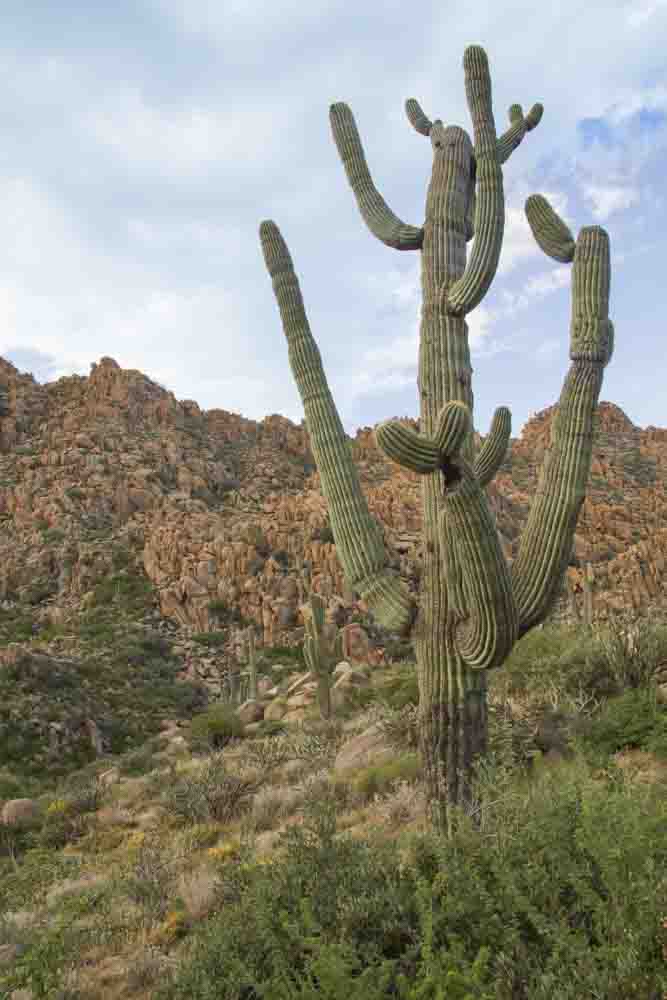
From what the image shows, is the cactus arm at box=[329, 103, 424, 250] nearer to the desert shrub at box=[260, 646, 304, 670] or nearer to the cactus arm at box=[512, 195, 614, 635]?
the cactus arm at box=[512, 195, 614, 635]

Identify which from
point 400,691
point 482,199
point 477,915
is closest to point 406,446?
point 477,915

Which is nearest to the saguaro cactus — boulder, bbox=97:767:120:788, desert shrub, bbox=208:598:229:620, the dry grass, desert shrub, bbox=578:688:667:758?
the dry grass

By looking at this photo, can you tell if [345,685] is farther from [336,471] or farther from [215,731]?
[336,471]

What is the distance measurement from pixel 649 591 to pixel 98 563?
22.9 meters

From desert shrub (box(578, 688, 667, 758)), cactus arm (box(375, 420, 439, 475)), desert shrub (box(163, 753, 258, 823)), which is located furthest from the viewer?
desert shrub (box(163, 753, 258, 823))

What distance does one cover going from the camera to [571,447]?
5.35 m

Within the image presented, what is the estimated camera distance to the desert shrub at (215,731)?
13.5 meters

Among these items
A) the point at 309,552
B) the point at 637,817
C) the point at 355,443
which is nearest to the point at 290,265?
the point at 637,817

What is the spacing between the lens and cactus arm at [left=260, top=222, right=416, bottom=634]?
5.80 meters

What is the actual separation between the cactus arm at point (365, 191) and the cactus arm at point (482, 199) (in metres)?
0.69

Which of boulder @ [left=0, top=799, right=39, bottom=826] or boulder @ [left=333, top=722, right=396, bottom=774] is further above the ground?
boulder @ [left=333, top=722, right=396, bottom=774]

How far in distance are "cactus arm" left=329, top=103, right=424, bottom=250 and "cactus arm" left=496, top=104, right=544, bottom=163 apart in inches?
40.8

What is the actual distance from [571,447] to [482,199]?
7.56 ft

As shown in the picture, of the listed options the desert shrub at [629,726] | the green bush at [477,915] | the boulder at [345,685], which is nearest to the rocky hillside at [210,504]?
the boulder at [345,685]
